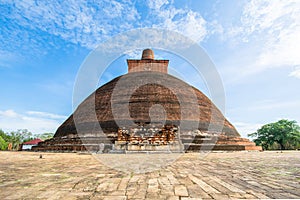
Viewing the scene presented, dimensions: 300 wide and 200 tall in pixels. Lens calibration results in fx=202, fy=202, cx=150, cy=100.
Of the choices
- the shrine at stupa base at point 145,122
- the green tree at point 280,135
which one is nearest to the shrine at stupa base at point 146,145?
the shrine at stupa base at point 145,122

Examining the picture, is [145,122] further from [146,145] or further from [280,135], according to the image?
[280,135]

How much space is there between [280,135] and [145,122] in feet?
81.8

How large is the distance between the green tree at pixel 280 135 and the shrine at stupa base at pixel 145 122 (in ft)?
49.1

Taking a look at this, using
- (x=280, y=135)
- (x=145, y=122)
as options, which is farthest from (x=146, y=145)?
(x=280, y=135)

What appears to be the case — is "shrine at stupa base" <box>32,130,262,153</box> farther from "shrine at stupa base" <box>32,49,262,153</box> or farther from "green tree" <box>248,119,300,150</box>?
"green tree" <box>248,119,300,150</box>

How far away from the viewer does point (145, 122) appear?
16.8 metres

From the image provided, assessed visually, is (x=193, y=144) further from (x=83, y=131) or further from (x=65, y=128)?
(x=65, y=128)

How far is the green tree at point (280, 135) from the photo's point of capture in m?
30.5

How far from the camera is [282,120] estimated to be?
1296 inches

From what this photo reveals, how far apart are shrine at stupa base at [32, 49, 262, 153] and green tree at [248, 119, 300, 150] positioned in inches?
589

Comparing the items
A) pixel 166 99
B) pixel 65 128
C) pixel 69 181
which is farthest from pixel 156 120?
pixel 69 181

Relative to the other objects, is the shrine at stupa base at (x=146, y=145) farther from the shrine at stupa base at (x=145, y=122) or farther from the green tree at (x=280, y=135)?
the green tree at (x=280, y=135)

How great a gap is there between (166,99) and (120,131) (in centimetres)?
663

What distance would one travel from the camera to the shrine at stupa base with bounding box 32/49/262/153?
1374 cm
